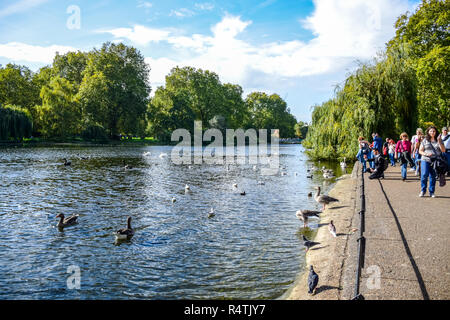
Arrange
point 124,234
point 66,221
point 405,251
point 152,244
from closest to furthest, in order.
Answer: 1. point 405,251
2. point 152,244
3. point 124,234
4. point 66,221

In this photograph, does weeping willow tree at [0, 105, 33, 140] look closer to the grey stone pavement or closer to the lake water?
the lake water

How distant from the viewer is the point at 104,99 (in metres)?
72.1

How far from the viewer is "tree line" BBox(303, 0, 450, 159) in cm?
2564

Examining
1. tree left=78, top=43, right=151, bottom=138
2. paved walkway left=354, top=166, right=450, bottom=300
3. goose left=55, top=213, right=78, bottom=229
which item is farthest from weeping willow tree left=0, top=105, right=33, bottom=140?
paved walkway left=354, top=166, right=450, bottom=300

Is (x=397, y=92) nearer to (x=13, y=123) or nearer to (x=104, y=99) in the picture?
(x=13, y=123)

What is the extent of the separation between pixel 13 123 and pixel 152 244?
58.0 metres

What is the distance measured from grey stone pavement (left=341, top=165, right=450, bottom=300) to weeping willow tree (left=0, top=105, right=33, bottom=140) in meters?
60.1

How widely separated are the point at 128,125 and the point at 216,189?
6112cm

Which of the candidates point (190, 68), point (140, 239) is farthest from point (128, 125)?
point (140, 239)

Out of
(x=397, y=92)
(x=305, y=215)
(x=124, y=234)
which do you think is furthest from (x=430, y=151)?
(x=397, y=92)

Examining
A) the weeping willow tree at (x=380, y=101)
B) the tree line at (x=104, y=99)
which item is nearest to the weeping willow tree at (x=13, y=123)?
the tree line at (x=104, y=99)
